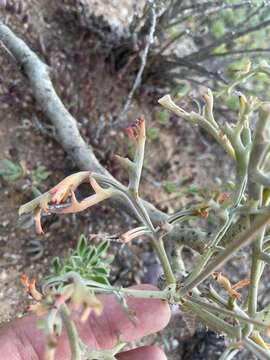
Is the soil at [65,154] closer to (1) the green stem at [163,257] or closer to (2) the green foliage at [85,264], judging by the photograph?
(2) the green foliage at [85,264]

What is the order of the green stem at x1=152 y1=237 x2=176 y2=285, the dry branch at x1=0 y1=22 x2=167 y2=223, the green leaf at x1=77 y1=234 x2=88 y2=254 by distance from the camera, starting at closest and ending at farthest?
the green stem at x1=152 y1=237 x2=176 y2=285, the green leaf at x1=77 y1=234 x2=88 y2=254, the dry branch at x1=0 y1=22 x2=167 y2=223

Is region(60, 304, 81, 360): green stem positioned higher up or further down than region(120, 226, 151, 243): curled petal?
further down

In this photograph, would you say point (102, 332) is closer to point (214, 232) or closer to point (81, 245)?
point (81, 245)

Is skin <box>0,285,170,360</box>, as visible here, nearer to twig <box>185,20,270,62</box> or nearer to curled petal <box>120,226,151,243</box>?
curled petal <box>120,226,151,243</box>

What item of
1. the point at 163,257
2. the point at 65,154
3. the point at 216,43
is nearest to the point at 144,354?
the point at 163,257

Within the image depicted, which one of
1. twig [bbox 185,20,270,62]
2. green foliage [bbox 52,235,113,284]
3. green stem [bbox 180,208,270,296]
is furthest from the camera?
twig [bbox 185,20,270,62]

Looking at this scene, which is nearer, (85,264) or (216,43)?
(85,264)

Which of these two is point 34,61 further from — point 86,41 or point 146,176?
point 146,176

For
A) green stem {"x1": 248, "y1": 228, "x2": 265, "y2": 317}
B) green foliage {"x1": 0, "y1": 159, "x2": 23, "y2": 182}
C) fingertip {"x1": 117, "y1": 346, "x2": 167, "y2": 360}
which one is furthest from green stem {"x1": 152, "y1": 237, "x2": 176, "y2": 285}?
green foliage {"x1": 0, "y1": 159, "x2": 23, "y2": 182}
